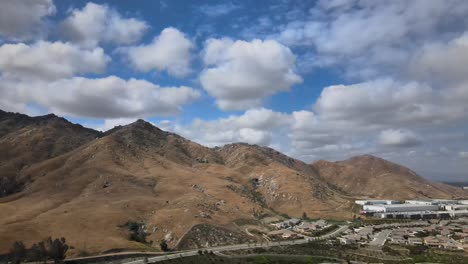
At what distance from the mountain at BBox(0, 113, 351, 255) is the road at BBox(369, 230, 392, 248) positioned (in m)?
33.0

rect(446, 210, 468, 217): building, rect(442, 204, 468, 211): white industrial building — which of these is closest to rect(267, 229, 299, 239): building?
rect(446, 210, 468, 217): building

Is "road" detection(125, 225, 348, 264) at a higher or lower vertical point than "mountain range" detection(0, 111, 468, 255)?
lower

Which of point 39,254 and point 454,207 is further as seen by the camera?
point 454,207

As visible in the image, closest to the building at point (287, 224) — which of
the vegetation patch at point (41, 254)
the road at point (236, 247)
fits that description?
the road at point (236, 247)

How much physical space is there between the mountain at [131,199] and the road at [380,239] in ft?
108

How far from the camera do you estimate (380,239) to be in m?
114

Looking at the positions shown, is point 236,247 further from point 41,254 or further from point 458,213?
point 458,213

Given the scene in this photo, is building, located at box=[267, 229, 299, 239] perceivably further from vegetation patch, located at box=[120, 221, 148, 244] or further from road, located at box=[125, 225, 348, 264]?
vegetation patch, located at box=[120, 221, 148, 244]

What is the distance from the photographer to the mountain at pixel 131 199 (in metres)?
106

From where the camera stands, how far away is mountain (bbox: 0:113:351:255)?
10575cm

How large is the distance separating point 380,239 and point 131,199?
7719 cm

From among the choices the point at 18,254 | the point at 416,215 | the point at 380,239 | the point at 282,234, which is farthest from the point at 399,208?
the point at 18,254

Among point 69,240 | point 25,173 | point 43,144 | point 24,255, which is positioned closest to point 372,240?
point 69,240

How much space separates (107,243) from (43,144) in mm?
120765
